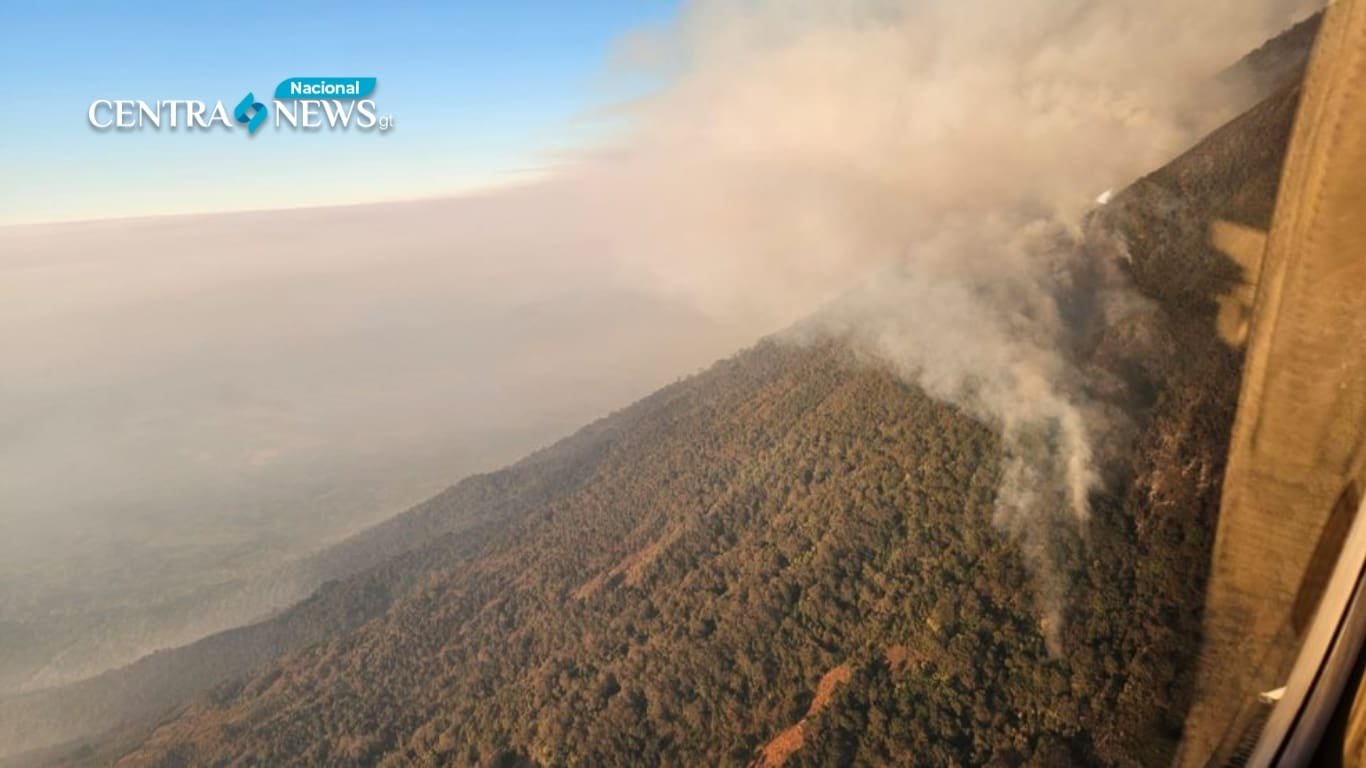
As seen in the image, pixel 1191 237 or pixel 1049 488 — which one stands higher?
pixel 1191 237

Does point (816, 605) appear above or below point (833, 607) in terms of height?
above

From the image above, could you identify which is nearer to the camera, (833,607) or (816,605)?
(833,607)

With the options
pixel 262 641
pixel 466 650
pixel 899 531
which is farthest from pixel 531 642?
pixel 262 641

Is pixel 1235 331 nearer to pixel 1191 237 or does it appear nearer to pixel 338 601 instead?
pixel 1191 237

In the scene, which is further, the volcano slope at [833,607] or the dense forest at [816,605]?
the dense forest at [816,605]
